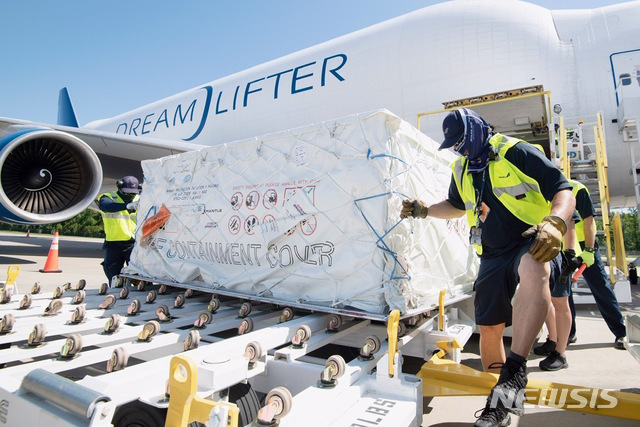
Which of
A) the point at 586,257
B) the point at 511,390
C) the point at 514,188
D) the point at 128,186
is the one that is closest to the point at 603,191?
the point at 586,257

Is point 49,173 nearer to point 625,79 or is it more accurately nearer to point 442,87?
point 442,87

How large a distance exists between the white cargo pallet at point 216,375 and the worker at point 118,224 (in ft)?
6.54

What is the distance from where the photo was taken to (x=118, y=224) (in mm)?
4414

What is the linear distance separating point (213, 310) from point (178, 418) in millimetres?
1598

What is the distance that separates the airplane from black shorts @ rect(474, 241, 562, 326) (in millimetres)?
4814

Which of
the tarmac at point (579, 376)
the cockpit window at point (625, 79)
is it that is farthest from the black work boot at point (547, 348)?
the cockpit window at point (625, 79)

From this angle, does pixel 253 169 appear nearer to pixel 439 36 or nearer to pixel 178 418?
pixel 178 418

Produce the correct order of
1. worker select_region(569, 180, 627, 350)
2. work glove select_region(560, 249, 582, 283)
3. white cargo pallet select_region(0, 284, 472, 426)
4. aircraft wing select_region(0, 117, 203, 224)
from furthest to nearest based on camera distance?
1. aircraft wing select_region(0, 117, 203, 224)
2. worker select_region(569, 180, 627, 350)
3. work glove select_region(560, 249, 582, 283)
4. white cargo pallet select_region(0, 284, 472, 426)

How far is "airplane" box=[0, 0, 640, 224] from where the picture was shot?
18.5 ft

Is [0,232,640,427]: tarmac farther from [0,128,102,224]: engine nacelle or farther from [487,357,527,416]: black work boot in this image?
[0,128,102,224]: engine nacelle

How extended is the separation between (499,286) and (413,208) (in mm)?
576

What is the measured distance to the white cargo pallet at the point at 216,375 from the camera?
1199 mm

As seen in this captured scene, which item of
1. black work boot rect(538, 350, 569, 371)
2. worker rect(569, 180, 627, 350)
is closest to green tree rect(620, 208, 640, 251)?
worker rect(569, 180, 627, 350)

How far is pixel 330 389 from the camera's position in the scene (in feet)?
4.59
